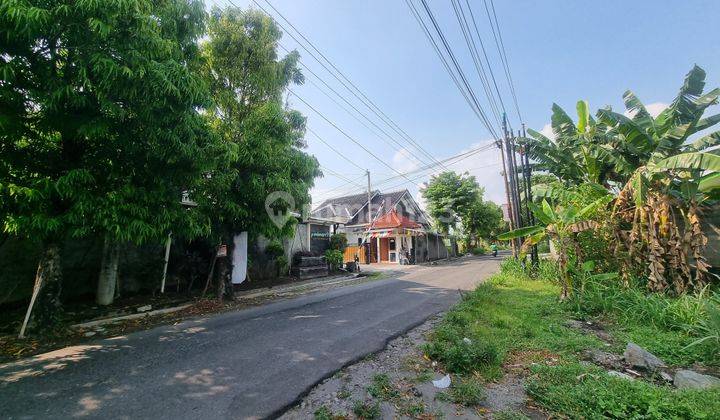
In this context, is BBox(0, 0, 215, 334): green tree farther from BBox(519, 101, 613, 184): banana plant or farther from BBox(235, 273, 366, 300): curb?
BBox(519, 101, 613, 184): banana plant

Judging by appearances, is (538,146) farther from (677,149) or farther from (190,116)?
(190,116)

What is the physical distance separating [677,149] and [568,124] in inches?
105

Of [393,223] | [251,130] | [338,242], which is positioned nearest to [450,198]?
[393,223]

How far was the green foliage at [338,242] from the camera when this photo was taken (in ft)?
53.3

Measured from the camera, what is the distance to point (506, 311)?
654 centimetres

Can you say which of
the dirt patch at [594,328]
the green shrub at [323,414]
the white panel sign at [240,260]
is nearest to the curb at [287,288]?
the white panel sign at [240,260]

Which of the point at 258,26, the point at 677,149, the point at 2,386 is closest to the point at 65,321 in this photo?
the point at 2,386

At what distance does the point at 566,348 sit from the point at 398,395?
286 centimetres

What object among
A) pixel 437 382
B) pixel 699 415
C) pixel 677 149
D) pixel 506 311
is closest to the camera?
pixel 699 415

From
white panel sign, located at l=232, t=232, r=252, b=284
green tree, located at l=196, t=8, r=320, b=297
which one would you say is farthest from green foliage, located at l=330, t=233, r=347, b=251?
green tree, located at l=196, t=8, r=320, b=297

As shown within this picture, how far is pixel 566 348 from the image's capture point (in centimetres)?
438

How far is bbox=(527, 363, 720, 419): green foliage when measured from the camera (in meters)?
2.54

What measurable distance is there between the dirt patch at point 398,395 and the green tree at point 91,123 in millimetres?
4395

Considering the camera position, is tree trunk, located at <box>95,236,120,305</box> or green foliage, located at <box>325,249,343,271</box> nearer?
tree trunk, located at <box>95,236,120,305</box>
